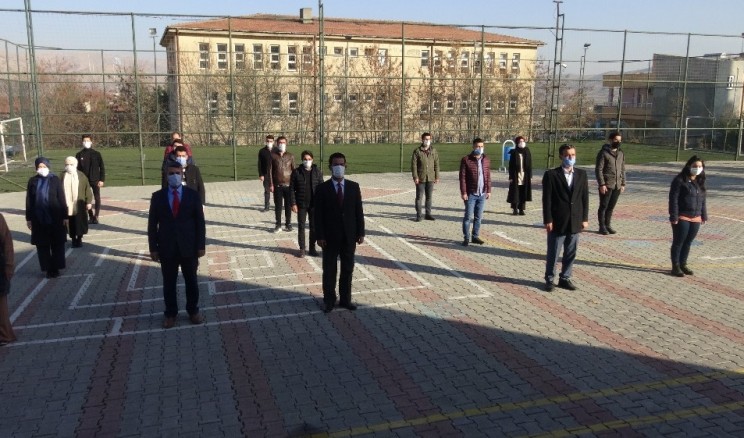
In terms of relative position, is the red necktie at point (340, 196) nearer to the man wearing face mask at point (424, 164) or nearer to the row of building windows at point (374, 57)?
the man wearing face mask at point (424, 164)

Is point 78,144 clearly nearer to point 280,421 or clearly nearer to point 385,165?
point 385,165

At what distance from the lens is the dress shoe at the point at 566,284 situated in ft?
28.9

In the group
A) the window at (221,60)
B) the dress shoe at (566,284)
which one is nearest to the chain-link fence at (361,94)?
the window at (221,60)

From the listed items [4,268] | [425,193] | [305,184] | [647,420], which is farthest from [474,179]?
[4,268]

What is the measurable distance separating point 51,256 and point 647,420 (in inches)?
340

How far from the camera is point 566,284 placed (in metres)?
8.86

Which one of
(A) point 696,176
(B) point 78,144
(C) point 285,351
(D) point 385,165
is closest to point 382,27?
(D) point 385,165

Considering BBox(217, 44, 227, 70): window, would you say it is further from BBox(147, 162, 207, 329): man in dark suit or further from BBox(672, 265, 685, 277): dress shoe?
BBox(672, 265, 685, 277): dress shoe

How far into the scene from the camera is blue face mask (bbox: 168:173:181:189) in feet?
23.6

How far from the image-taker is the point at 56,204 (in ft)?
30.2

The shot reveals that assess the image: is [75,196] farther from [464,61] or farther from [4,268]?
[464,61]

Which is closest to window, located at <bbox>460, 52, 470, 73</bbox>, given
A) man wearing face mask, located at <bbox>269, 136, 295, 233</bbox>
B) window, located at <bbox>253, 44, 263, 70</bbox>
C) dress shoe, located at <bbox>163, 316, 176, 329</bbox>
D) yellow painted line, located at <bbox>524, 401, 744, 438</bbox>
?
window, located at <bbox>253, 44, 263, 70</bbox>

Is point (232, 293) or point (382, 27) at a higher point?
point (382, 27)

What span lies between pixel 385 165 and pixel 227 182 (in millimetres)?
8743
